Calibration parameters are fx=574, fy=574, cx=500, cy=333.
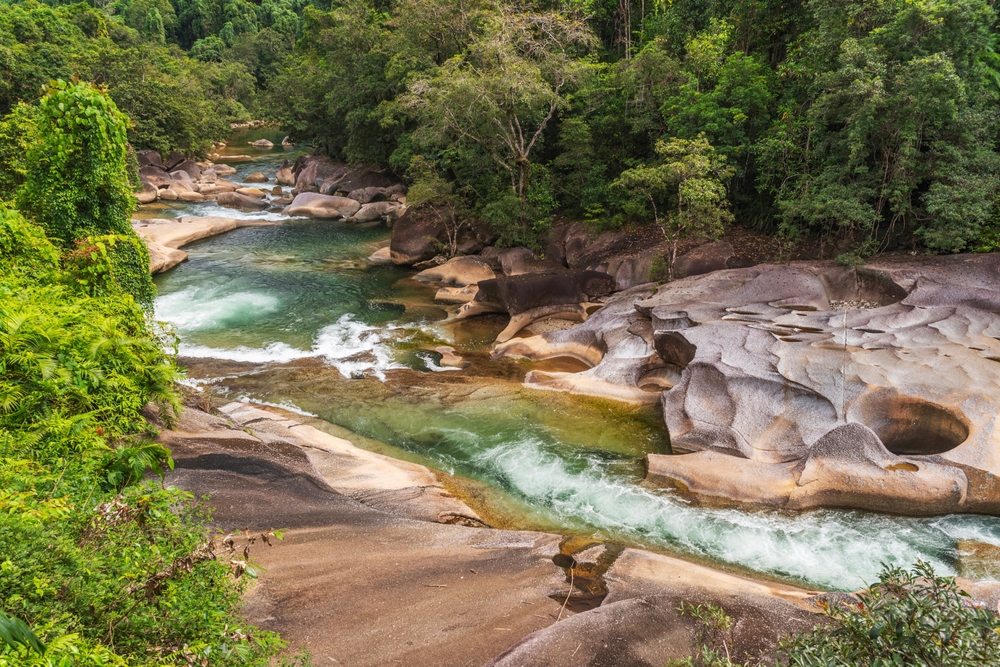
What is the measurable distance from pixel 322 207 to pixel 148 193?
10.6 metres

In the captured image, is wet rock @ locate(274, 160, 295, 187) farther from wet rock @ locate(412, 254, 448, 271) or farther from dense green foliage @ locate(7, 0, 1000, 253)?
wet rock @ locate(412, 254, 448, 271)

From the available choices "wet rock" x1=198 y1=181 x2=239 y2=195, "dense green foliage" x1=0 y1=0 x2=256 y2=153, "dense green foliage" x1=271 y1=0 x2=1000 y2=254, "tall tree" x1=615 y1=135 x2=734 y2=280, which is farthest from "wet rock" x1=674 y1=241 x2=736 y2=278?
"wet rock" x1=198 y1=181 x2=239 y2=195

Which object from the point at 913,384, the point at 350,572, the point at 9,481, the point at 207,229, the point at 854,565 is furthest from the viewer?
the point at 207,229

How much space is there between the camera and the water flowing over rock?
9469 mm

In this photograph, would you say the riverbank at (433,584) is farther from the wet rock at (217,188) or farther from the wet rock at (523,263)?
the wet rock at (217,188)

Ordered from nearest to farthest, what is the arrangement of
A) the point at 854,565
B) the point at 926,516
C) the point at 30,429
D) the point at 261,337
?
the point at 30,429 < the point at 854,565 < the point at 926,516 < the point at 261,337

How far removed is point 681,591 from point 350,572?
371 centimetres

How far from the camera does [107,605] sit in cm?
359

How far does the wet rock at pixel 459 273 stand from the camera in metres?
22.8

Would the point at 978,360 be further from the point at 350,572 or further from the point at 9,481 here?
the point at 9,481

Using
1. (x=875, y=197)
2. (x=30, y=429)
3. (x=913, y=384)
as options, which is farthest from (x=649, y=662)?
(x=875, y=197)

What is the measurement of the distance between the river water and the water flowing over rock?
0.55 meters

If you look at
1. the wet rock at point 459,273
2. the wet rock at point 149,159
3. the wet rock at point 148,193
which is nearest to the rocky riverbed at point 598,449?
the wet rock at point 459,273

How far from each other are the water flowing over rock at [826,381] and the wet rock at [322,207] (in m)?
21.7
